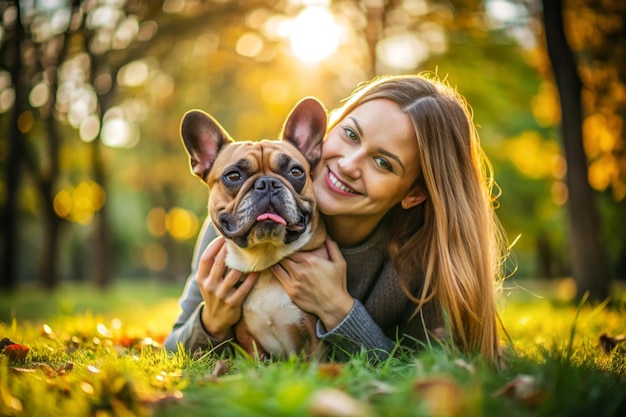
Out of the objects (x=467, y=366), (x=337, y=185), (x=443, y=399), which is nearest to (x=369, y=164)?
(x=337, y=185)

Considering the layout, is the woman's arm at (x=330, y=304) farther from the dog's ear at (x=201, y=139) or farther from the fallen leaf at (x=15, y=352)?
the fallen leaf at (x=15, y=352)

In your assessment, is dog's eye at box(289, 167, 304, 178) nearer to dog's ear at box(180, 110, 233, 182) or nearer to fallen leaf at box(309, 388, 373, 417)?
dog's ear at box(180, 110, 233, 182)

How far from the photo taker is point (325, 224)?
3.69 metres

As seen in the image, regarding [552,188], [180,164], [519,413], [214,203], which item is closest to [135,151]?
[180,164]

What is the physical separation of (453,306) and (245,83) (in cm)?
1350

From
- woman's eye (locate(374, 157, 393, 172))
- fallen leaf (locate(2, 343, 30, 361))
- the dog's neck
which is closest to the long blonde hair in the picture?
woman's eye (locate(374, 157, 393, 172))

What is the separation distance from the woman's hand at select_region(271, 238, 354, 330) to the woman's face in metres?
0.37

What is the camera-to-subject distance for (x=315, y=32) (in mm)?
11000

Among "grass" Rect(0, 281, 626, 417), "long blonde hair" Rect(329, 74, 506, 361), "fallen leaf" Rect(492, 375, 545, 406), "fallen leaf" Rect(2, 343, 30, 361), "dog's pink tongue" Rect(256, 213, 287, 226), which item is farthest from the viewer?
"long blonde hair" Rect(329, 74, 506, 361)

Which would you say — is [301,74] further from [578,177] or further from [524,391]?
[524,391]

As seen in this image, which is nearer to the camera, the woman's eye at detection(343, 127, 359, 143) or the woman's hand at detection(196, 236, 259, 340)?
the woman's hand at detection(196, 236, 259, 340)

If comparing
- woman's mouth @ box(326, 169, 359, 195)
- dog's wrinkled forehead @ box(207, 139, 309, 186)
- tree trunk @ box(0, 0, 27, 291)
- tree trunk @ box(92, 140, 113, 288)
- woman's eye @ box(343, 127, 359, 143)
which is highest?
woman's eye @ box(343, 127, 359, 143)

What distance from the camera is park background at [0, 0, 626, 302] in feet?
28.3

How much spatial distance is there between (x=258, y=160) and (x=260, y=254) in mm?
612
